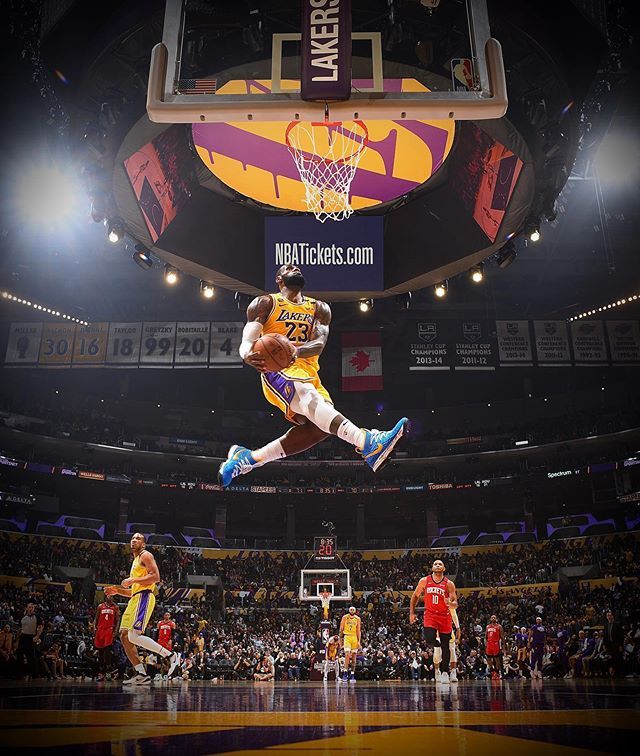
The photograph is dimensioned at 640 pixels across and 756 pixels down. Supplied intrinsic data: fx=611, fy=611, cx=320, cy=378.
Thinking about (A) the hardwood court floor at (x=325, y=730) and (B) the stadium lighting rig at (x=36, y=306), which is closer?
(A) the hardwood court floor at (x=325, y=730)

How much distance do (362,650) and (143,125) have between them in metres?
17.0

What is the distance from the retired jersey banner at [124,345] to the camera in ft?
72.8

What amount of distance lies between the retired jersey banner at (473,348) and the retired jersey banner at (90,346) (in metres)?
12.8

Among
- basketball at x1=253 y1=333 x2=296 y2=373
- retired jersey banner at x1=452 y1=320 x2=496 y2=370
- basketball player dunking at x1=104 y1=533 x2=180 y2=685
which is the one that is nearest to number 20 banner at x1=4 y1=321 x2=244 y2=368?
retired jersey banner at x1=452 y1=320 x2=496 y2=370

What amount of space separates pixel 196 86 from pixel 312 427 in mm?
3281

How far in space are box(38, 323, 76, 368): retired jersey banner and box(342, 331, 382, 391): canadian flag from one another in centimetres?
1038

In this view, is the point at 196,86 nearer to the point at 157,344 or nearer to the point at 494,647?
the point at 494,647

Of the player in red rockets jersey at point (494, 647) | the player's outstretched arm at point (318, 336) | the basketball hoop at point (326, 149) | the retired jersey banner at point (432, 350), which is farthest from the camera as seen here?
the retired jersey banner at point (432, 350)

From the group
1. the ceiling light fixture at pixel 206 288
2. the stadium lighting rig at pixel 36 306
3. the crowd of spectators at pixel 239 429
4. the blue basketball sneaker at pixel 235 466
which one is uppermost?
the stadium lighting rig at pixel 36 306

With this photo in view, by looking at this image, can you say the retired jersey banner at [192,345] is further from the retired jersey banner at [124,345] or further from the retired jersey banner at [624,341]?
the retired jersey banner at [624,341]

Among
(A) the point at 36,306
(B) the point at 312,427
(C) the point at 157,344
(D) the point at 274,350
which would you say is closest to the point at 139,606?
(B) the point at 312,427

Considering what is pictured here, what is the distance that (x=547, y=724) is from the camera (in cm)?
302

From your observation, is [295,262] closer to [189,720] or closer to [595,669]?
[189,720]

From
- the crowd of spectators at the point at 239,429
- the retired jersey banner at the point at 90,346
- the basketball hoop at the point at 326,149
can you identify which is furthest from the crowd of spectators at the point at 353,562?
the basketball hoop at the point at 326,149
